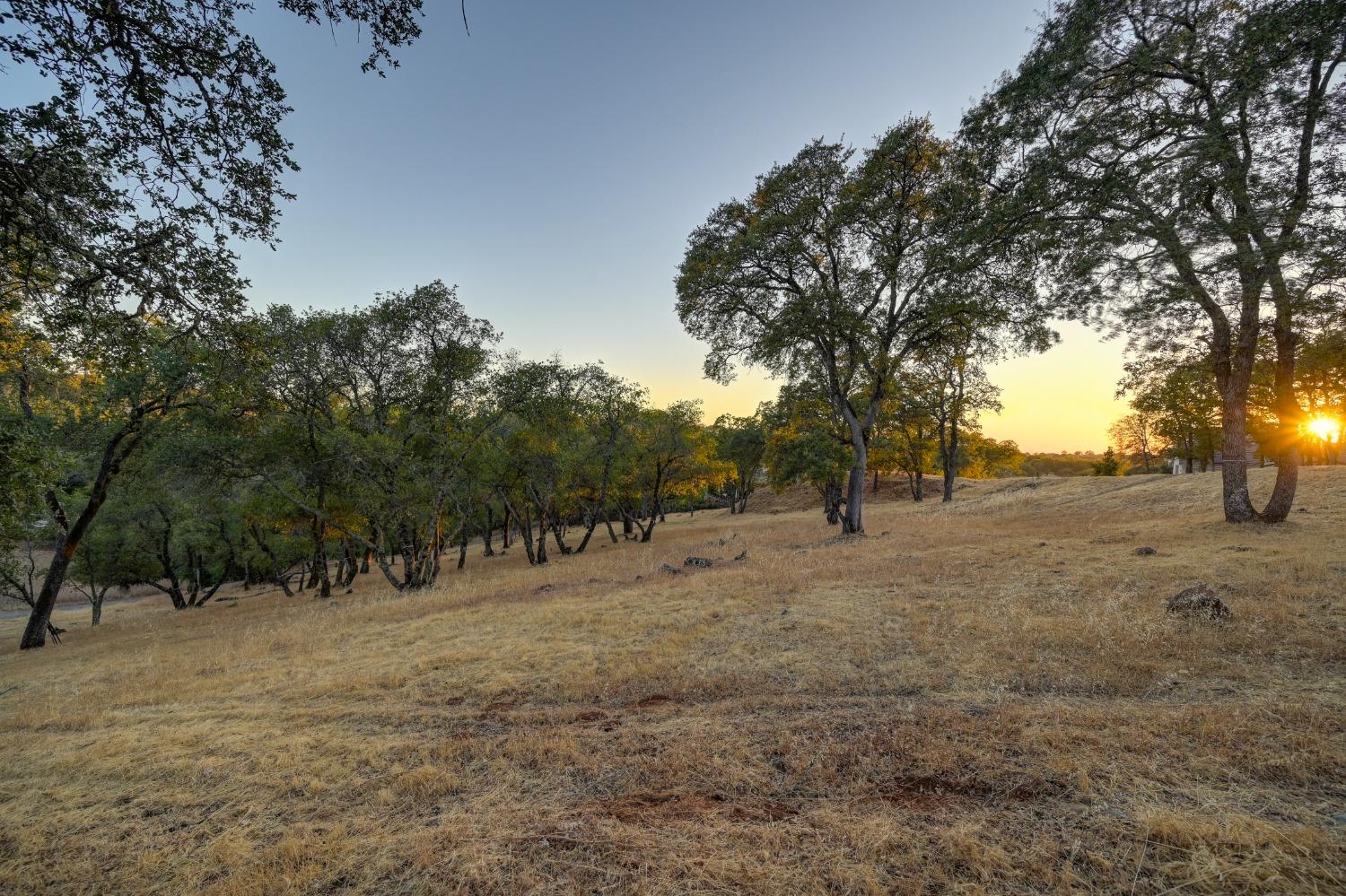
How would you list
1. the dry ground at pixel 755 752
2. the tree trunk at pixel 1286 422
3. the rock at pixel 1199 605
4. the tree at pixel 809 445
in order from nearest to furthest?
the dry ground at pixel 755 752 → the rock at pixel 1199 605 → the tree trunk at pixel 1286 422 → the tree at pixel 809 445

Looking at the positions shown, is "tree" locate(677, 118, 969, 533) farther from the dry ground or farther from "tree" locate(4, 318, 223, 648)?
"tree" locate(4, 318, 223, 648)

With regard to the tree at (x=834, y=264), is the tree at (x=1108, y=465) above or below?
below

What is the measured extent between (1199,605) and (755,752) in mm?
7053

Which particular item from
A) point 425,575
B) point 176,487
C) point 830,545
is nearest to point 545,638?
point 830,545

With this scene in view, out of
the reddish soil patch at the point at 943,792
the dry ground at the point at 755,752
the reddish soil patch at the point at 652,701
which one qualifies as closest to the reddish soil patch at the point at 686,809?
the dry ground at the point at 755,752

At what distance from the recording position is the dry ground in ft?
10.2

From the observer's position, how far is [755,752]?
4.59 metres

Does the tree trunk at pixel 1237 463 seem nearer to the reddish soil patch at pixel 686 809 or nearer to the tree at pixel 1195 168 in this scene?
the tree at pixel 1195 168

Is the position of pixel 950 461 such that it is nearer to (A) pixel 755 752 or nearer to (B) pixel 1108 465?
(A) pixel 755 752

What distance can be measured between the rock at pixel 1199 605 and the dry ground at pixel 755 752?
10.7 inches

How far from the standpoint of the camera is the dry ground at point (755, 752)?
3096 millimetres

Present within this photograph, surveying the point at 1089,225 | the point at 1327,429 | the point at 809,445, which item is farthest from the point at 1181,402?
the point at 1089,225

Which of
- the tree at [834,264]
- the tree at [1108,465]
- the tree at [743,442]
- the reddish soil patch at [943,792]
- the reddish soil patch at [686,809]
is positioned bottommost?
the reddish soil patch at [686,809]

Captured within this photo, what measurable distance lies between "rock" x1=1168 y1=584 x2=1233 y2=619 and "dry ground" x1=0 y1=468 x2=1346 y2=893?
0.89 feet
